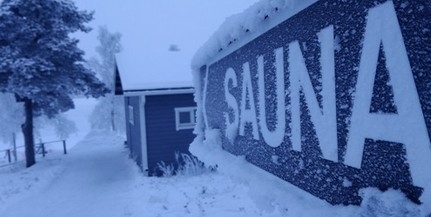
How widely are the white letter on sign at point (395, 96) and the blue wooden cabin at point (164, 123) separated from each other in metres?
9.98

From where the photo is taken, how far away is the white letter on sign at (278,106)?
1.04m

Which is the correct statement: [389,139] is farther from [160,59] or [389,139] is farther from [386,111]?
[160,59]

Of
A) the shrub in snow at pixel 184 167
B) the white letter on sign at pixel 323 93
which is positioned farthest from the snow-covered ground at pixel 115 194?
the white letter on sign at pixel 323 93

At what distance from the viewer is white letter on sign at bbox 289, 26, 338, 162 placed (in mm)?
782

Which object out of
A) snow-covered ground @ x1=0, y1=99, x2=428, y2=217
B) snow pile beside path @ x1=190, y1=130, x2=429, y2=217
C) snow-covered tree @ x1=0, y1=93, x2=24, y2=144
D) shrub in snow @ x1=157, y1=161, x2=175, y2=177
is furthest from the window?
snow-covered tree @ x1=0, y1=93, x2=24, y2=144

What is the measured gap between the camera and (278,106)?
3.55 ft

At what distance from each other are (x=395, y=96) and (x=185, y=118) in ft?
34.8

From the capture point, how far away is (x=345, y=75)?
73cm

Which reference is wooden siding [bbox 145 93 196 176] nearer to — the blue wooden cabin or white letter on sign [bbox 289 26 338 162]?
the blue wooden cabin

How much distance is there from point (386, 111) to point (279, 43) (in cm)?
48

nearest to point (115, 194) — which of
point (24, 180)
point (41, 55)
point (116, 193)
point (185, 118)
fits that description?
point (116, 193)

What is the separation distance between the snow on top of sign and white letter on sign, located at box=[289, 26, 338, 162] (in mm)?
103

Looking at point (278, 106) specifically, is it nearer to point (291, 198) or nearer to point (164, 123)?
point (291, 198)

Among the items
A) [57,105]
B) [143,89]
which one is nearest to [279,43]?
[143,89]
